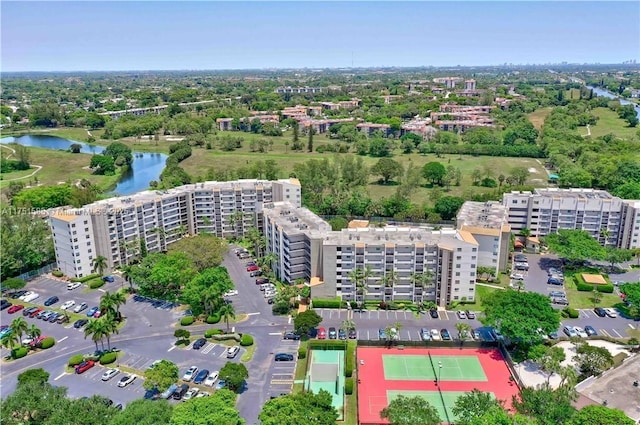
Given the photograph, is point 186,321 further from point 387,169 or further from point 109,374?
point 387,169

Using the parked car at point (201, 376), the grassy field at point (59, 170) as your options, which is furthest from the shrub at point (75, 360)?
A: the grassy field at point (59, 170)

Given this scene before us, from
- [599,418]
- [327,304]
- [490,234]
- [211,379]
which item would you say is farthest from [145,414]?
[490,234]

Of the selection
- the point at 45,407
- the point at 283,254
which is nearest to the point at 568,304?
the point at 283,254

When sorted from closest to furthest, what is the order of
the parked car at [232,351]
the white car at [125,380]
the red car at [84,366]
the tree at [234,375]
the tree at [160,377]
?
the tree at [160,377]
the tree at [234,375]
the white car at [125,380]
the red car at [84,366]
the parked car at [232,351]

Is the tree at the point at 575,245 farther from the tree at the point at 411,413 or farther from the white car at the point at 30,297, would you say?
the white car at the point at 30,297

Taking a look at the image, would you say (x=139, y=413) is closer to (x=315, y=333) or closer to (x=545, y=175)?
(x=315, y=333)

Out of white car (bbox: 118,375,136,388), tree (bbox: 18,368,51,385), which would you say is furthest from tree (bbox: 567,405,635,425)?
tree (bbox: 18,368,51,385)
